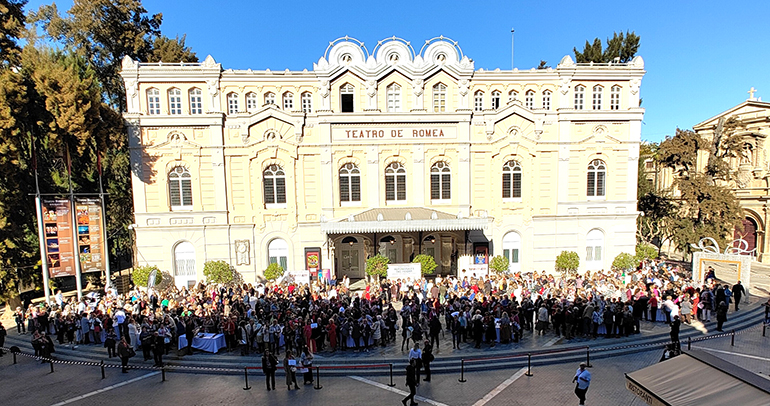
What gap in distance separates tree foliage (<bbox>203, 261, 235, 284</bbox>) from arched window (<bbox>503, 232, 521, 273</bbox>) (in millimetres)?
20228

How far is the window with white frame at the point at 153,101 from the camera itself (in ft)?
86.4

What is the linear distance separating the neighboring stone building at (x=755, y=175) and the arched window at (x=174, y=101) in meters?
44.6

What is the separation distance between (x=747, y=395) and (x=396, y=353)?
11.4 m

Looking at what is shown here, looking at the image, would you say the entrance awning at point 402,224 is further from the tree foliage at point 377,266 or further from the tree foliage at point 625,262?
the tree foliage at point 625,262

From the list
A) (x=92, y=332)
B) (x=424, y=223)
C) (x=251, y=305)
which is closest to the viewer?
(x=92, y=332)

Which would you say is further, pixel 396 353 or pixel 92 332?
pixel 92 332

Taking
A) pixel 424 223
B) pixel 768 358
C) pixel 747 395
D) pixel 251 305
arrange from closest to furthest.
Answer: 1. pixel 747 395
2. pixel 768 358
3. pixel 251 305
4. pixel 424 223

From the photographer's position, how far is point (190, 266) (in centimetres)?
2680

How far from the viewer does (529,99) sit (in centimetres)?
2867

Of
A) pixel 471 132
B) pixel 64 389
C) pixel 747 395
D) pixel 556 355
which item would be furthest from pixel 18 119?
pixel 747 395

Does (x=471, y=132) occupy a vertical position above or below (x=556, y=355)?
above

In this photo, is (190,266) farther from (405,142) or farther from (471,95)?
(471,95)

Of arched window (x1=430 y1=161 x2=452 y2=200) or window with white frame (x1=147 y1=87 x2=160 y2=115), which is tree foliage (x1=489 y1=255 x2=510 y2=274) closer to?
arched window (x1=430 y1=161 x2=452 y2=200)

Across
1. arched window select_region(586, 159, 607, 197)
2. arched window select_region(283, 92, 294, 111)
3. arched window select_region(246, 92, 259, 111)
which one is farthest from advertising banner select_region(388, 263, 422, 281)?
arched window select_region(246, 92, 259, 111)
